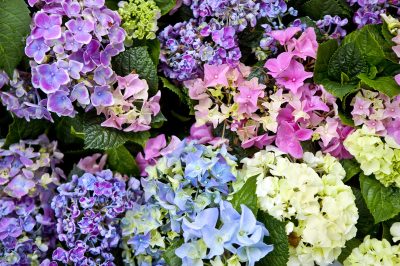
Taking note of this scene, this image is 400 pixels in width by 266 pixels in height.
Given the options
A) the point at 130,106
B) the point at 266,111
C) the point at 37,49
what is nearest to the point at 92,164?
the point at 130,106

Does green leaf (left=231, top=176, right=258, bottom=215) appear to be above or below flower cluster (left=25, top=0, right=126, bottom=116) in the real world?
below

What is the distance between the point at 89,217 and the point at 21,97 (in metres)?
0.30

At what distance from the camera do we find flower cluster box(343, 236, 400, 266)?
123cm

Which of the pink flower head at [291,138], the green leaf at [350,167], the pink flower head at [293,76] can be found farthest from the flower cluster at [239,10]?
the green leaf at [350,167]

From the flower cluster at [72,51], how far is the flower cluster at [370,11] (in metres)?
0.51

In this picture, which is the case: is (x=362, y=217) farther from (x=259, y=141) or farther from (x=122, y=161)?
(x=122, y=161)

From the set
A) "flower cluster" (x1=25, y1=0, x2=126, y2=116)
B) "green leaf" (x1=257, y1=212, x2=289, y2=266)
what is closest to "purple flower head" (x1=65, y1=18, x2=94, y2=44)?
"flower cluster" (x1=25, y1=0, x2=126, y2=116)

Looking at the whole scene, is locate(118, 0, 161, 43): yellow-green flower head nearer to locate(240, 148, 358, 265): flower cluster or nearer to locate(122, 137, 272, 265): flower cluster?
locate(122, 137, 272, 265): flower cluster

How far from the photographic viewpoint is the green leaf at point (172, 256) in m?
1.20

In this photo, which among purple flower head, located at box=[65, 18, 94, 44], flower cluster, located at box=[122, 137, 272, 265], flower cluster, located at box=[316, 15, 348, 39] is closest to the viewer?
flower cluster, located at box=[122, 137, 272, 265]

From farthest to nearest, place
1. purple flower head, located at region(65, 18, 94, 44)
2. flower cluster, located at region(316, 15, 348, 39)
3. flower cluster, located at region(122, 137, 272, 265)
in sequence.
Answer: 1. flower cluster, located at region(316, 15, 348, 39)
2. purple flower head, located at region(65, 18, 94, 44)
3. flower cluster, located at region(122, 137, 272, 265)

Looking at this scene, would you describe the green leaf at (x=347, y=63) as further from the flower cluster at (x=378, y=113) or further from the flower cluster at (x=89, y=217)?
the flower cluster at (x=89, y=217)

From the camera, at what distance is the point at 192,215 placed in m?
1.20

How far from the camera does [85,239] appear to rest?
4.28 ft
